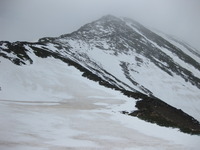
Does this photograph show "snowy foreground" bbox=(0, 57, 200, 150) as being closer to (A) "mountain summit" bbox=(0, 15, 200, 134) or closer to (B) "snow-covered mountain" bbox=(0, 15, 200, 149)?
(B) "snow-covered mountain" bbox=(0, 15, 200, 149)

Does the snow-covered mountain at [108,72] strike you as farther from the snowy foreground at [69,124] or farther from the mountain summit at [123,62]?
the snowy foreground at [69,124]

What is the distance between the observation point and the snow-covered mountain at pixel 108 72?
3150 centimetres

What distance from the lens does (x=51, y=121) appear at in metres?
19.0

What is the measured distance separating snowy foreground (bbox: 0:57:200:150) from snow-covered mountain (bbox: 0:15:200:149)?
0.30 m

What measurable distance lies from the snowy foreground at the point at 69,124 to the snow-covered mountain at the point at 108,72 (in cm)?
30

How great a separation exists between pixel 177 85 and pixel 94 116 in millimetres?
62890

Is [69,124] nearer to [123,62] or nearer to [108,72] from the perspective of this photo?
[108,72]

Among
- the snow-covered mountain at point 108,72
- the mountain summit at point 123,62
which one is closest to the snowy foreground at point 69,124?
the snow-covered mountain at point 108,72

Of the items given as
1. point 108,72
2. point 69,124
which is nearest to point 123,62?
point 108,72

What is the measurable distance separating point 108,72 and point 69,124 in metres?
50.0

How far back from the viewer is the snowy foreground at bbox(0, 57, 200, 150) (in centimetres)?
1390

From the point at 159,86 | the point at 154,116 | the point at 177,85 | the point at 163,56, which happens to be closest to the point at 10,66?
the point at 154,116

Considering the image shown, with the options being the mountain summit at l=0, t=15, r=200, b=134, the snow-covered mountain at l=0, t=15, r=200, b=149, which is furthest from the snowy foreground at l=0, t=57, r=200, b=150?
the mountain summit at l=0, t=15, r=200, b=134

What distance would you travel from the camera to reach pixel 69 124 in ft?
61.5
